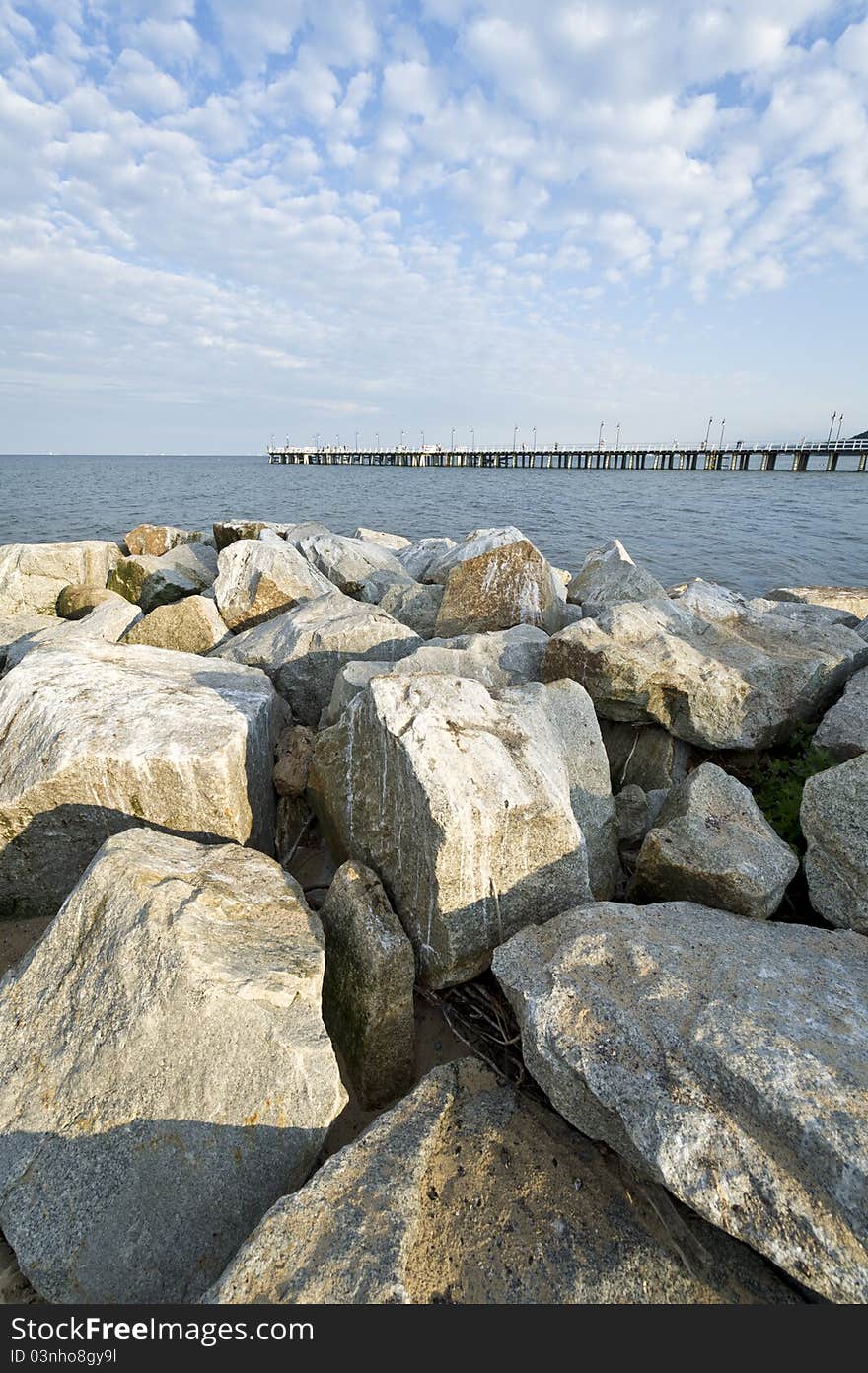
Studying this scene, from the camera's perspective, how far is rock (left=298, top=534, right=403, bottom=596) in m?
10.4

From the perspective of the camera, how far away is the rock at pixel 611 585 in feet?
27.8

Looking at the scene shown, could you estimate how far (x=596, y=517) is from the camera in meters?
32.0

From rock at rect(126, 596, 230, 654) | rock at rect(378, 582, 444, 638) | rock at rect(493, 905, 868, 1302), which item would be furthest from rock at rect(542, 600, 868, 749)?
rock at rect(126, 596, 230, 654)

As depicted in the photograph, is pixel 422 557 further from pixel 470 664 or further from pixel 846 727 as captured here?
pixel 846 727

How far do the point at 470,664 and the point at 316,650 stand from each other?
A: 1580mm

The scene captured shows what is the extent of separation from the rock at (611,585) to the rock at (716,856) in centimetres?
422

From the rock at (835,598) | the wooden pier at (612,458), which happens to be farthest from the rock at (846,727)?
the wooden pier at (612,458)

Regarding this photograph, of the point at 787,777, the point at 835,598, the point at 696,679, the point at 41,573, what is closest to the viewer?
the point at 787,777

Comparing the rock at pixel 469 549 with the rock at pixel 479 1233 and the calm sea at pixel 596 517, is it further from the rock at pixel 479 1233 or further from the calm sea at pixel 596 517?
the calm sea at pixel 596 517

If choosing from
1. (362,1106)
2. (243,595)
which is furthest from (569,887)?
(243,595)

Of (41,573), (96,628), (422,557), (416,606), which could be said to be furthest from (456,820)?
(422,557)

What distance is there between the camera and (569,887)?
337 centimetres

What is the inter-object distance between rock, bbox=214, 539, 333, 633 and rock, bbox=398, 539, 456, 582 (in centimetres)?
420

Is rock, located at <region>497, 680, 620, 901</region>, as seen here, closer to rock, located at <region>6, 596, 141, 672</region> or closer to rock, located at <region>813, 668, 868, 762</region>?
rock, located at <region>813, 668, 868, 762</region>
